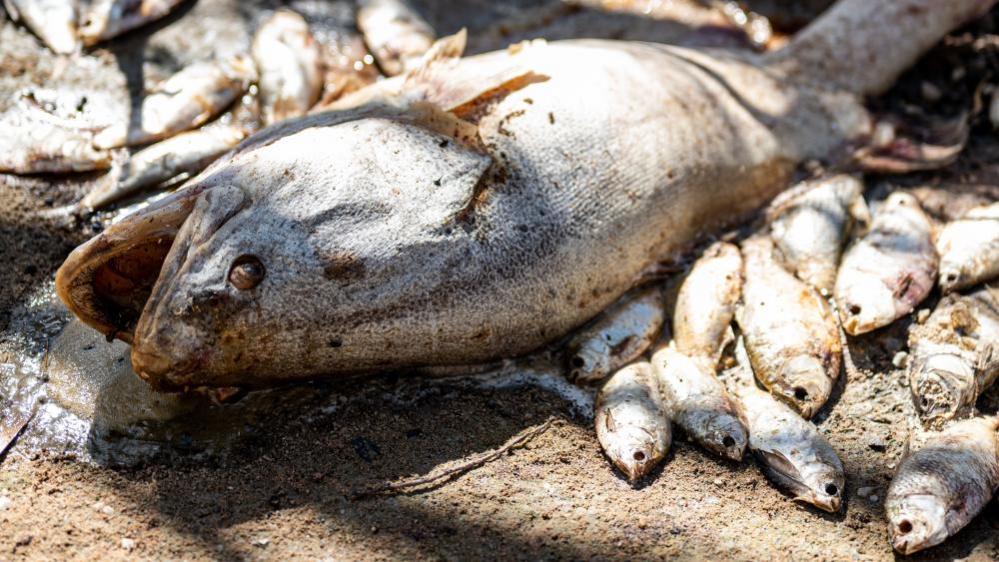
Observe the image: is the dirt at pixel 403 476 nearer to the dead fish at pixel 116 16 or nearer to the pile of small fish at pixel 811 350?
the pile of small fish at pixel 811 350

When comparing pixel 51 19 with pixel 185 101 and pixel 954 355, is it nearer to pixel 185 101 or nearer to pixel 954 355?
pixel 185 101

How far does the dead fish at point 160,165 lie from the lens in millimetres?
4434

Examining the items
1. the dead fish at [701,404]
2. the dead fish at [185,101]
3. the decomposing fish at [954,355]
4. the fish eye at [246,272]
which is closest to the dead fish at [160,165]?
the dead fish at [185,101]

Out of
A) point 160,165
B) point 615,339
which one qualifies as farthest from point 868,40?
point 160,165

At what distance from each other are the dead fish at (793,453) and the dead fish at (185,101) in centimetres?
286

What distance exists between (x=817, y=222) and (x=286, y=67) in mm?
2632

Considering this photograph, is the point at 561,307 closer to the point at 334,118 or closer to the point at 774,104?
the point at 334,118

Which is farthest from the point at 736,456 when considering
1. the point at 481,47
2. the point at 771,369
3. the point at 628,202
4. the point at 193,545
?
the point at 481,47

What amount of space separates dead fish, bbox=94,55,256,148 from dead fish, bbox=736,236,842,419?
264 cm

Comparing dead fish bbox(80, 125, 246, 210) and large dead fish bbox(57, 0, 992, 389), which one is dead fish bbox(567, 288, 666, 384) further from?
dead fish bbox(80, 125, 246, 210)

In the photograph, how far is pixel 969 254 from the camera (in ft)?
13.6

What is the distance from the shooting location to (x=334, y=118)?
385 centimetres

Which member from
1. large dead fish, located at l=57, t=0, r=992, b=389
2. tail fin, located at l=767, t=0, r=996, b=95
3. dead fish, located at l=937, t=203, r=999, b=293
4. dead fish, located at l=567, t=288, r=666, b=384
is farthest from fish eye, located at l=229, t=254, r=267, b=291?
tail fin, located at l=767, t=0, r=996, b=95

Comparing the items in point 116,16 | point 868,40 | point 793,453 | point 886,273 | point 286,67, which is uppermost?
point 116,16
